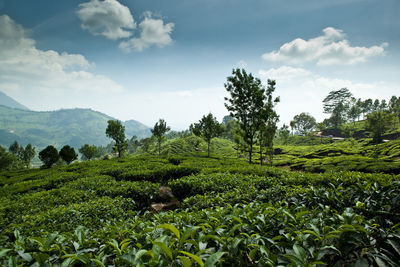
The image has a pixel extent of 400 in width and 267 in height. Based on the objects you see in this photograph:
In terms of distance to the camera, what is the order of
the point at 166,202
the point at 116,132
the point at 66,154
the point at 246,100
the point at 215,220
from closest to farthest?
the point at 215,220, the point at 166,202, the point at 246,100, the point at 66,154, the point at 116,132

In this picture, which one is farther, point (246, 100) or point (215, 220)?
point (246, 100)

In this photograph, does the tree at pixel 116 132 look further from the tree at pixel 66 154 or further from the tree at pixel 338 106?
the tree at pixel 338 106

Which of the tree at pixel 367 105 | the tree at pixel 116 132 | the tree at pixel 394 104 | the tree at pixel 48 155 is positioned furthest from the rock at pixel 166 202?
the tree at pixel 367 105

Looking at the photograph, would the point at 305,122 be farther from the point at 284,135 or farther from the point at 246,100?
the point at 246,100

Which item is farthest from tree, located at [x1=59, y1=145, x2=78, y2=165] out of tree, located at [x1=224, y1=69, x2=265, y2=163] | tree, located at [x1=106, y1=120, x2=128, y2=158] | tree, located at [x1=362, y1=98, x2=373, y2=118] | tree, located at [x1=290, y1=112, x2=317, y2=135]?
tree, located at [x1=362, y1=98, x2=373, y2=118]

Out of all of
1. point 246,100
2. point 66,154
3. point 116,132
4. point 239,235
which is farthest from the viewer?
point 116,132

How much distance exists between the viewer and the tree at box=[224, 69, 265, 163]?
18594mm

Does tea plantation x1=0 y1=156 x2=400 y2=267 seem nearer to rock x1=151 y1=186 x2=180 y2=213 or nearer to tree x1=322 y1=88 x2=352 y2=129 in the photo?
rock x1=151 y1=186 x2=180 y2=213

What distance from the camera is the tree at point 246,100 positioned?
61.0 feet

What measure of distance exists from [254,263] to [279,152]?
Answer: 182 feet

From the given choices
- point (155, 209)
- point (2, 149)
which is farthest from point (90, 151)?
point (155, 209)

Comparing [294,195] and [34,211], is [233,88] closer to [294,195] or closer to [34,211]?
[294,195]

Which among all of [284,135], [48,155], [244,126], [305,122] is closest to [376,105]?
[305,122]

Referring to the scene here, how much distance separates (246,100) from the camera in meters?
19.2
